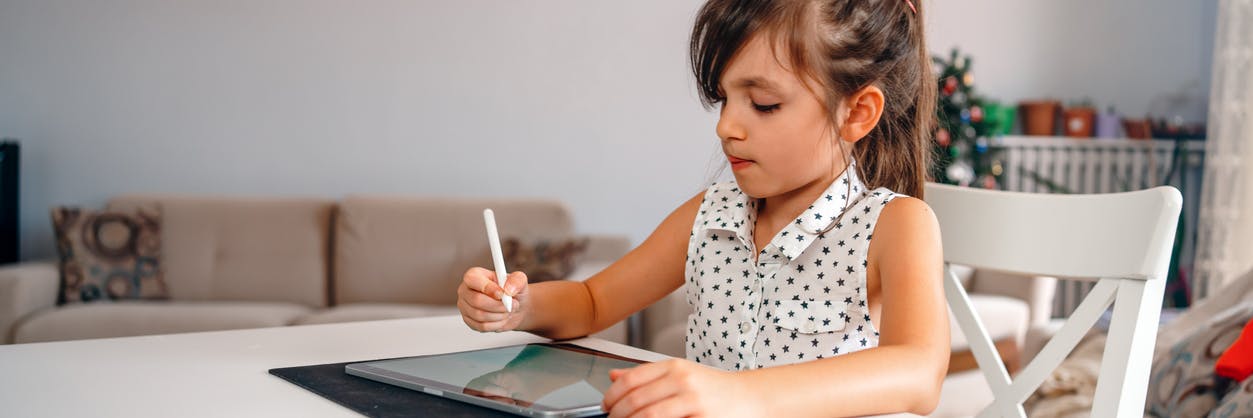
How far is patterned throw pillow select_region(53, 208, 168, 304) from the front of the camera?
3273mm

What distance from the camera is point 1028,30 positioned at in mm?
4793

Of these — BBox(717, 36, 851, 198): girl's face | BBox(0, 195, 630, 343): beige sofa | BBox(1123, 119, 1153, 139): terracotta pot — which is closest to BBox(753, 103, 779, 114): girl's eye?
BBox(717, 36, 851, 198): girl's face

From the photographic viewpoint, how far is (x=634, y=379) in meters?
0.61

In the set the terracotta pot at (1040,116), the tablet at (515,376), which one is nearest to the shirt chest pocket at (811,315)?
the tablet at (515,376)

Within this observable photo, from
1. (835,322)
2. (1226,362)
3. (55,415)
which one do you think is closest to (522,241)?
(1226,362)

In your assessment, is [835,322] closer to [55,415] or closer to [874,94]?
[874,94]

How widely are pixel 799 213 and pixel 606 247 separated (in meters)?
2.70

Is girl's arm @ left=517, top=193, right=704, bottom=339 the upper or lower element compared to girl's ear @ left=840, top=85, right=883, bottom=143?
lower

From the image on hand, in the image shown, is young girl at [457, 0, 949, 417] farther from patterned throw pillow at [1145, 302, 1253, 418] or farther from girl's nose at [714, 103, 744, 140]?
patterned throw pillow at [1145, 302, 1253, 418]

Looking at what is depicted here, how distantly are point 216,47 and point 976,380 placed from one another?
8.99 ft

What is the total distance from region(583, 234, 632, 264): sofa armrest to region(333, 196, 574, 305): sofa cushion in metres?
0.15

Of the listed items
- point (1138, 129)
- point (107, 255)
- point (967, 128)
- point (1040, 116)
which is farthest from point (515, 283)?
point (1138, 129)

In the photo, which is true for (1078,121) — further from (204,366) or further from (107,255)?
(204,366)

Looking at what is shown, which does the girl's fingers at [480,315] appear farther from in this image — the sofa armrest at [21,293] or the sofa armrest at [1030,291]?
the sofa armrest at [1030,291]
